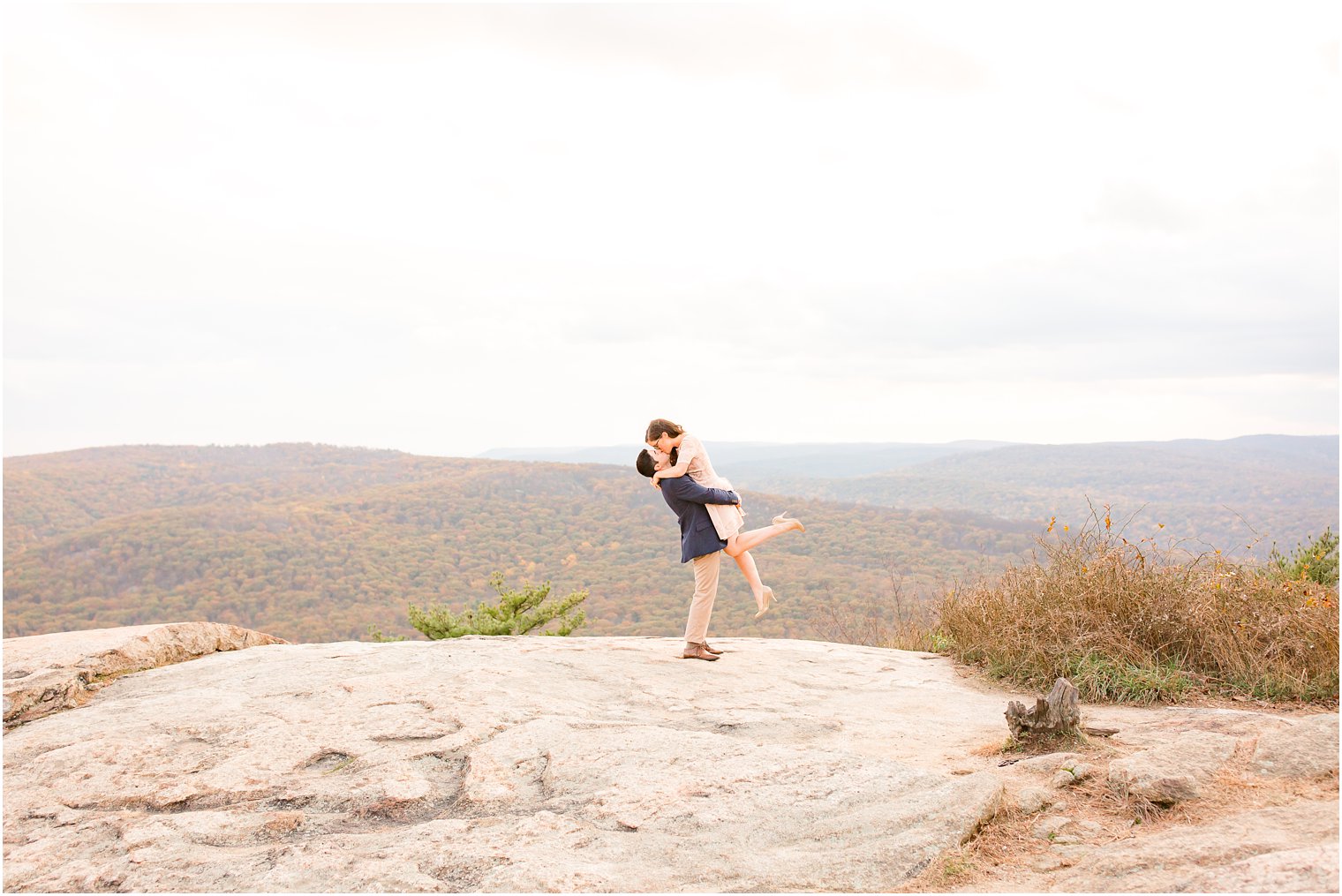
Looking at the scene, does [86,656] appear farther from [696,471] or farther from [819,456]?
[819,456]

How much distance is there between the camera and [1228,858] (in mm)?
2564

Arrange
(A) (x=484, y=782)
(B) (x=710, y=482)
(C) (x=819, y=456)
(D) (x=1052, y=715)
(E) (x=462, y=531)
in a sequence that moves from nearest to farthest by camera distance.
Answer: (A) (x=484, y=782), (D) (x=1052, y=715), (B) (x=710, y=482), (E) (x=462, y=531), (C) (x=819, y=456)

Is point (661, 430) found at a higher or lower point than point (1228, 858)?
higher

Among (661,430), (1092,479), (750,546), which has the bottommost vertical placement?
(1092,479)

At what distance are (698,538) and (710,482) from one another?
474mm

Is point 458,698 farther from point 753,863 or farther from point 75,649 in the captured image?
point 75,649

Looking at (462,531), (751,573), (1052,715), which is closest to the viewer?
(1052,715)

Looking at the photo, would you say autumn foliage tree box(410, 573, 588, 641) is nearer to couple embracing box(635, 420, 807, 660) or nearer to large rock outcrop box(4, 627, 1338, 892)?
couple embracing box(635, 420, 807, 660)

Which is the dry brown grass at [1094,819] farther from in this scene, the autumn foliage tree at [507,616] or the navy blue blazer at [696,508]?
the autumn foliage tree at [507,616]

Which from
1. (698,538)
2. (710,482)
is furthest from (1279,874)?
(710,482)

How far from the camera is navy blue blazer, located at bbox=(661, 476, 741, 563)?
6.43 m

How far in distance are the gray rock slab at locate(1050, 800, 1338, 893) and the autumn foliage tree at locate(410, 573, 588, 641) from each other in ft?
26.4

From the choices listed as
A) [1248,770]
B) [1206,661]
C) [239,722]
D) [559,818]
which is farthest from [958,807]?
[239,722]

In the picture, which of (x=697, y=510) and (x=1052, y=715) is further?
(x=697, y=510)
